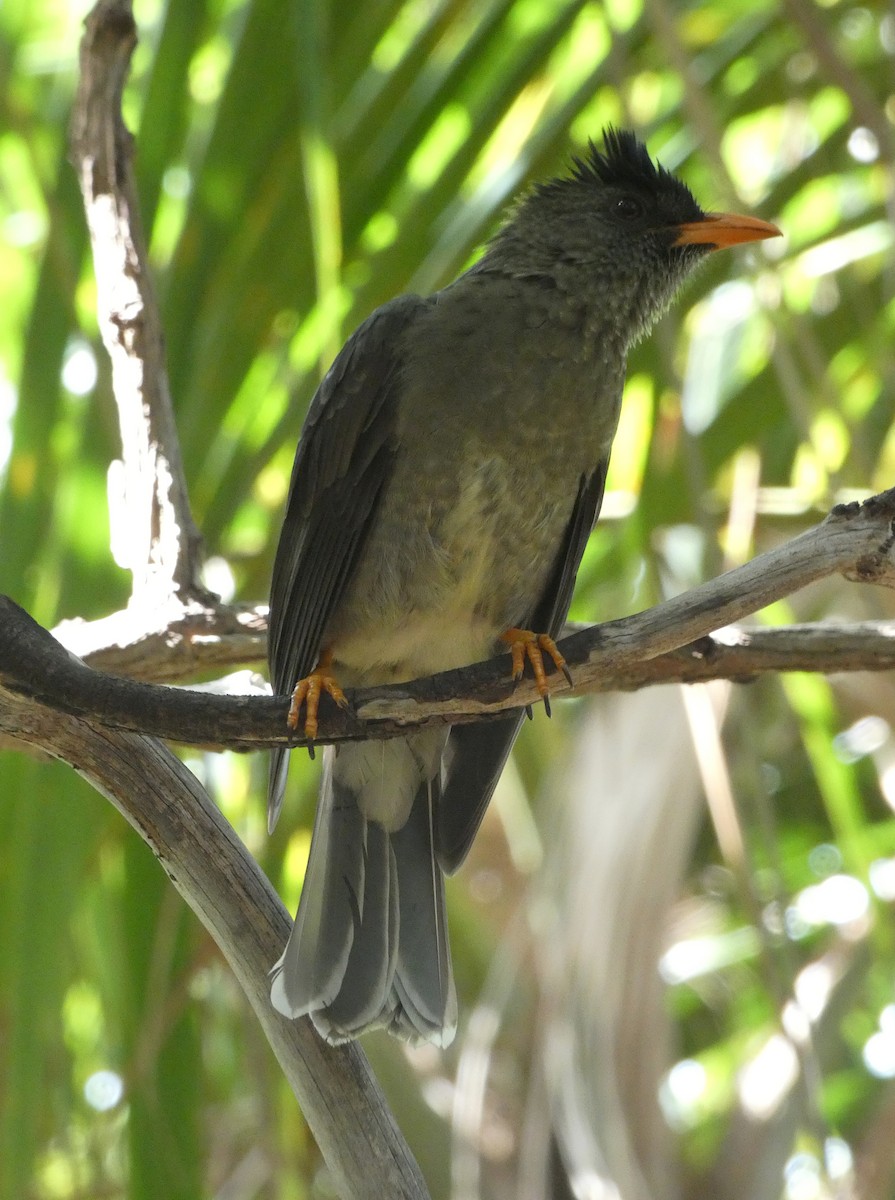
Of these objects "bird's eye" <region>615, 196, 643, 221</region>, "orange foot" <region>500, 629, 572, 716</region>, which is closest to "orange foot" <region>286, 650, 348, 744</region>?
"orange foot" <region>500, 629, 572, 716</region>

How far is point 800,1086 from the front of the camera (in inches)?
86.0

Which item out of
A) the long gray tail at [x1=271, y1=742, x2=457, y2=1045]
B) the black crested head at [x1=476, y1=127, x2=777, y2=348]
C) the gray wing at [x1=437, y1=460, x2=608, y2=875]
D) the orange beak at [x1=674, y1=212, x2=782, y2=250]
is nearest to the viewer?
the long gray tail at [x1=271, y1=742, x2=457, y2=1045]

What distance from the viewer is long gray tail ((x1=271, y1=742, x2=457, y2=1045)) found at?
2.18 metres

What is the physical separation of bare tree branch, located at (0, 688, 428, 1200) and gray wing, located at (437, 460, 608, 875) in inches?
40.0

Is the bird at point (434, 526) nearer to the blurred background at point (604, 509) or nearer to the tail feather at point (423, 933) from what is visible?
the tail feather at point (423, 933)

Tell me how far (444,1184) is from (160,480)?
5.66ft

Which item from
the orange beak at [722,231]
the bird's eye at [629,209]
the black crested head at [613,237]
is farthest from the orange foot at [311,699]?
the bird's eye at [629,209]

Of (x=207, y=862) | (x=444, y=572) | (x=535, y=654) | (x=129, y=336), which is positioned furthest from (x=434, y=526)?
(x=207, y=862)

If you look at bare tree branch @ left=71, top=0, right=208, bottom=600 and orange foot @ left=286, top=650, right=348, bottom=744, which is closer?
orange foot @ left=286, top=650, right=348, bottom=744

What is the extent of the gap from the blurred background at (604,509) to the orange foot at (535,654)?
0.96 ft

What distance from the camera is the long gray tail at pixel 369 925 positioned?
7.14 ft

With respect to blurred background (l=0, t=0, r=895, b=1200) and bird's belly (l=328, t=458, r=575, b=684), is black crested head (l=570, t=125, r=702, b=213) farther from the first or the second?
bird's belly (l=328, t=458, r=575, b=684)

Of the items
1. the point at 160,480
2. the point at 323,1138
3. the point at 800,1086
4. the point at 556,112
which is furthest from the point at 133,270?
the point at 800,1086

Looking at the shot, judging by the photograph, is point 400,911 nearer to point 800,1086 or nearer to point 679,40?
point 800,1086
